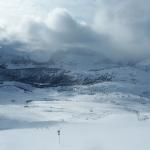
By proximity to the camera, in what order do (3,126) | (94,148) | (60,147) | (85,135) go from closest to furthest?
(94,148), (60,147), (85,135), (3,126)

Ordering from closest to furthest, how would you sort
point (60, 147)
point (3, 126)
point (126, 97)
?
1. point (60, 147)
2. point (3, 126)
3. point (126, 97)

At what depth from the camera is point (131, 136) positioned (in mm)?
29719

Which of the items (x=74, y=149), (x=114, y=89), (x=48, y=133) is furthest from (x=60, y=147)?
(x=114, y=89)

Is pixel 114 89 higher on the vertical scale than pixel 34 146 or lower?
higher

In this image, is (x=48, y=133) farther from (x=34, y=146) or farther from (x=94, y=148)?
(x=94, y=148)

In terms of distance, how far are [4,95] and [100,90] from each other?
4846cm

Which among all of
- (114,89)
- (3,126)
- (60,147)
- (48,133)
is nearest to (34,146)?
(60,147)

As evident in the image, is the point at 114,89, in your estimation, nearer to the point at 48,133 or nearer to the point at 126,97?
the point at 126,97

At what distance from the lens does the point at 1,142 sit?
33.4 m

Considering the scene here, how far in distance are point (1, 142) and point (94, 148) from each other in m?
9.90

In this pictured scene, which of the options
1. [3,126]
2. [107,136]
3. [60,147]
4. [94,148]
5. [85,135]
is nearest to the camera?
[94,148]

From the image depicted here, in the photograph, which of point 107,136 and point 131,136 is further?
point 107,136

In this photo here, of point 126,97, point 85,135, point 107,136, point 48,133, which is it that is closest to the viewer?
point 107,136

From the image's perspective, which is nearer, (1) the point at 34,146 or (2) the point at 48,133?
(1) the point at 34,146
